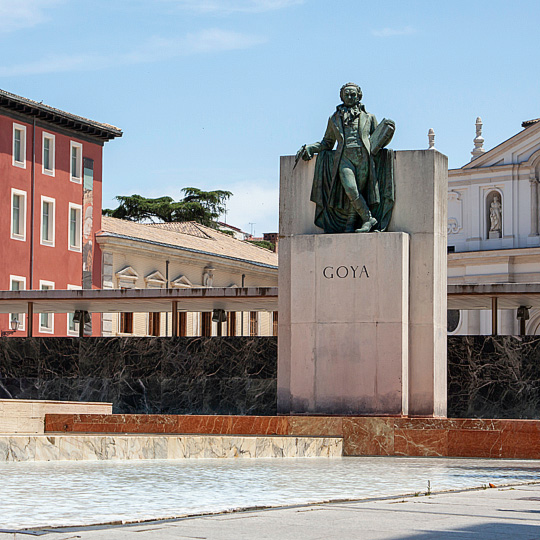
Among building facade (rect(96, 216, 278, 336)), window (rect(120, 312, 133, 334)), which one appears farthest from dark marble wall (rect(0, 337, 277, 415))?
window (rect(120, 312, 133, 334))

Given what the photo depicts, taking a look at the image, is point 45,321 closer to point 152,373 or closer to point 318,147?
point 152,373

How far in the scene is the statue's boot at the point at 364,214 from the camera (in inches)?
719

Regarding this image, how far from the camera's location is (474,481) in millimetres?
11914

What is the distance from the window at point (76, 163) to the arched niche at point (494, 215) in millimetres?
25190

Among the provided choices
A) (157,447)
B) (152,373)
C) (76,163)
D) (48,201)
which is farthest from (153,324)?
(157,447)

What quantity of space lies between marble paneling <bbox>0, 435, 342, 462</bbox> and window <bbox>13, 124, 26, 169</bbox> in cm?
3997

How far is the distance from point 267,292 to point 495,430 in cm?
1322

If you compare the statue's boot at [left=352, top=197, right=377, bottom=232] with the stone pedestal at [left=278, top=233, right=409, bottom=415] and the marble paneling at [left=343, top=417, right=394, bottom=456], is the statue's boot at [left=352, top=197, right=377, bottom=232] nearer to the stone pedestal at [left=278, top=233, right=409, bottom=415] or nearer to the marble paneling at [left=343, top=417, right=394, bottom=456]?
the stone pedestal at [left=278, top=233, right=409, bottom=415]

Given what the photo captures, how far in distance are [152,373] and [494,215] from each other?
44.7m

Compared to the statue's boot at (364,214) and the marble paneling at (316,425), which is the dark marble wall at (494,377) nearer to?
the statue's boot at (364,214)

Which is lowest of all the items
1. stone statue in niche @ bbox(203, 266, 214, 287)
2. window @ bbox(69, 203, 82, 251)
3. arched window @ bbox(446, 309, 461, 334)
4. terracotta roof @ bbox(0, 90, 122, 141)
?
arched window @ bbox(446, 309, 461, 334)

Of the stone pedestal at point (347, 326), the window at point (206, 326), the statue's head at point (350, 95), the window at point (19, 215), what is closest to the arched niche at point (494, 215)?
the window at point (206, 326)

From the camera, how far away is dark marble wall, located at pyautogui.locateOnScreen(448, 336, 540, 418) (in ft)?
84.8

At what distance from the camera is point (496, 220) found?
228 ft
